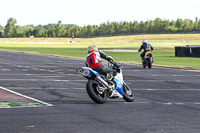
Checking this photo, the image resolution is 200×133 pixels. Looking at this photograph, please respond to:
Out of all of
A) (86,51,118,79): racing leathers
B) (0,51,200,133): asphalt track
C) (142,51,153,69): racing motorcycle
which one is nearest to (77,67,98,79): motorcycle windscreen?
(86,51,118,79): racing leathers

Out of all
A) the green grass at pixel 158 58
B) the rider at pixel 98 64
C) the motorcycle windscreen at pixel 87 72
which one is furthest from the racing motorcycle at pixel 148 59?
the motorcycle windscreen at pixel 87 72

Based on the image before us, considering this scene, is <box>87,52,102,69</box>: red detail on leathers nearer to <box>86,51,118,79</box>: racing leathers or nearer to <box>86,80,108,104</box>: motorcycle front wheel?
<box>86,51,118,79</box>: racing leathers

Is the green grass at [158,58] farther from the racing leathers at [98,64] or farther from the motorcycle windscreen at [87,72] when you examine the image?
the motorcycle windscreen at [87,72]

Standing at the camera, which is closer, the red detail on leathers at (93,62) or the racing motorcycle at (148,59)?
the red detail on leathers at (93,62)

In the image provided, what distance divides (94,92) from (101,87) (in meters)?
0.26

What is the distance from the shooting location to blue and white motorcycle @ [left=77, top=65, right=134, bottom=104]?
11672 millimetres

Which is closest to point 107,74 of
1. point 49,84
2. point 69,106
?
point 69,106

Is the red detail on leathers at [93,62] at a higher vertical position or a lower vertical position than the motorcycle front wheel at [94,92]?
higher

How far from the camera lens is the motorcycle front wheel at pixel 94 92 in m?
11.6

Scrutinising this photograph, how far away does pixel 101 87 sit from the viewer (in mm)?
11859

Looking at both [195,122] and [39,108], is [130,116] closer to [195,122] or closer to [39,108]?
[195,122]

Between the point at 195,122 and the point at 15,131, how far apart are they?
3847mm

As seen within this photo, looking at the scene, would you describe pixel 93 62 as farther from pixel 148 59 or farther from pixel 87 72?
pixel 148 59

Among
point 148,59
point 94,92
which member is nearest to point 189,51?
point 148,59
